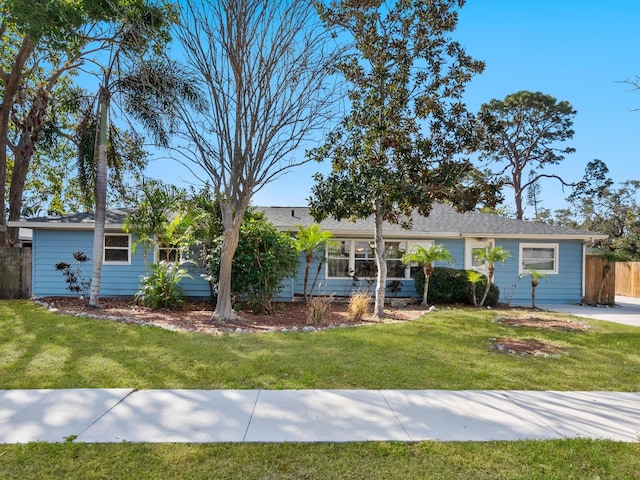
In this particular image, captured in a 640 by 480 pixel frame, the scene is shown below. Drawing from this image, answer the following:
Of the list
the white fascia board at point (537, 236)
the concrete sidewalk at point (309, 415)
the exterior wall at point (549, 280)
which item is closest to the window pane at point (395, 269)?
the white fascia board at point (537, 236)

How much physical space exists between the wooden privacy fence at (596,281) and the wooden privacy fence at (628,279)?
785 centimetres

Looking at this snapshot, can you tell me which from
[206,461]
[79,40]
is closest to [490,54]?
[206,461]

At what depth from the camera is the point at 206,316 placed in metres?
9.86

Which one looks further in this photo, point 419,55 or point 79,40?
point 79,40

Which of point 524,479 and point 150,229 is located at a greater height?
point 150,229

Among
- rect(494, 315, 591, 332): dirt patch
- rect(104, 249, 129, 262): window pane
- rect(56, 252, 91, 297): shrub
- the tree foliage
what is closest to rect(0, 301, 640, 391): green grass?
rect(494, 315, 591, 332): dirt patch

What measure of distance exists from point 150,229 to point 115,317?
9.32ft

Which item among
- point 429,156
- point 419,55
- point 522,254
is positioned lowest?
point 522,254

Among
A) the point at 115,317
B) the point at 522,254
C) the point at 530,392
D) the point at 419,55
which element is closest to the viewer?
the point at 530,392

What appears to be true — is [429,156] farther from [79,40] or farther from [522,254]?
[79,40]

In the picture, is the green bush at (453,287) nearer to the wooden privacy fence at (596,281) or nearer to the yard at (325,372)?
the yard at (325,372)

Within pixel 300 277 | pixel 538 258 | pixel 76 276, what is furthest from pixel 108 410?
pixel 538 258

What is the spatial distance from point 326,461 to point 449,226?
12.0 metres

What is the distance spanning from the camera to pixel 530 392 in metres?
4.63
